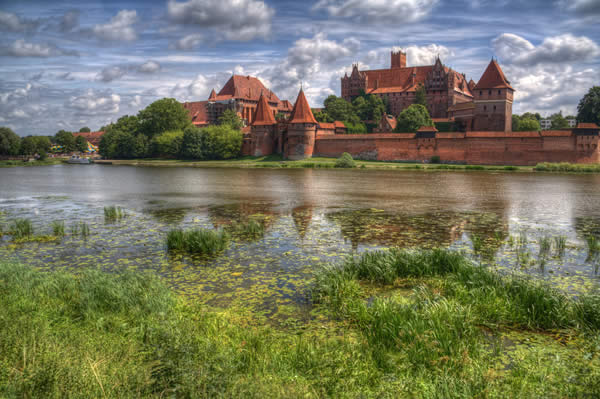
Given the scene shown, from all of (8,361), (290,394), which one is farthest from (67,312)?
(290,394)

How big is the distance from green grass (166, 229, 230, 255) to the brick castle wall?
122ft

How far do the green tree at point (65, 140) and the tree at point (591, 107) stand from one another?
88554 mm

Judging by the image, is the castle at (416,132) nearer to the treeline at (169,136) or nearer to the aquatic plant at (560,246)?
the treeline at (169,136)

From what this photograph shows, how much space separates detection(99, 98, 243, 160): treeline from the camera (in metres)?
52.1

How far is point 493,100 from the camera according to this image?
5103cm

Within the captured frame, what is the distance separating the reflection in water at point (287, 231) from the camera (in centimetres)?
596

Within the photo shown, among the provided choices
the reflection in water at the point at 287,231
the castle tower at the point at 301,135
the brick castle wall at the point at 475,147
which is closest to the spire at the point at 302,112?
the castle tower at the point at 301,135

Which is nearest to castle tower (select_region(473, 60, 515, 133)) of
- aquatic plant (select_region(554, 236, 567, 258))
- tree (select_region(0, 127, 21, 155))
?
aquatic plant (select_region(554, 236, 567, 258))

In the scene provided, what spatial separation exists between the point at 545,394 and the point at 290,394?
168 centimetres

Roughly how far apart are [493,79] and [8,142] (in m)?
62.5

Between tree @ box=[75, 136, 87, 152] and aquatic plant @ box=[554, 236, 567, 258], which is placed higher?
tree @ box=[75, 136, 87, 152]

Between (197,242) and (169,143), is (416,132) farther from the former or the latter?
(197,242)

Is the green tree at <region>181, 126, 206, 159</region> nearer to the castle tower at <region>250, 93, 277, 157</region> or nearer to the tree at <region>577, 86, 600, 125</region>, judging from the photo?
the castle tower at <region>250, 93, 277, 157</region>

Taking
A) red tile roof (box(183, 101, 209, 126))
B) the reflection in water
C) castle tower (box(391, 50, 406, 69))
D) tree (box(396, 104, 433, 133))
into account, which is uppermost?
castle tower (box(391, 50, 406, 69))
